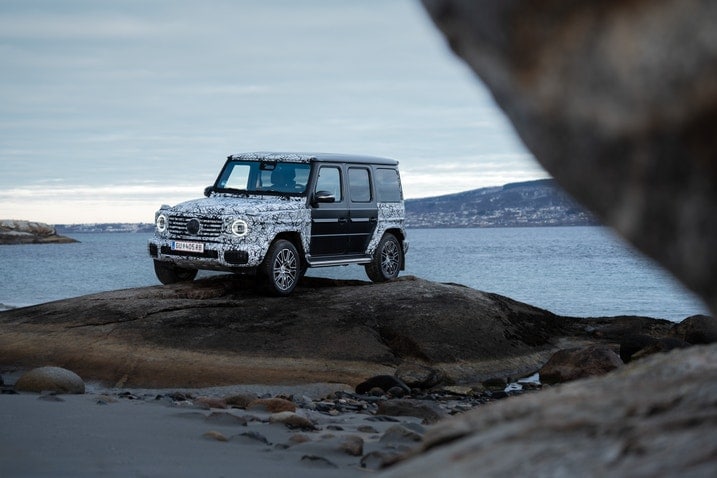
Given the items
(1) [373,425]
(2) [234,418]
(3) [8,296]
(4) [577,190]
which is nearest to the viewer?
(4) [577,190]

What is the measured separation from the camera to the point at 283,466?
5023mm

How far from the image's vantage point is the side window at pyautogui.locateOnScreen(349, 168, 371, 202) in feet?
49.1

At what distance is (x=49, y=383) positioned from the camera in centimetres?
871

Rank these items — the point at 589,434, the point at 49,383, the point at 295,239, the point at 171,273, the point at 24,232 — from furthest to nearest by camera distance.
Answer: the point at 24,232, the point at 171,273, the point at 295,239, the point at 49,383, the point at 589,434

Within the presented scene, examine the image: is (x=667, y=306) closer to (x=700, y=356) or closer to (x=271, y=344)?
(x=271, y=344)

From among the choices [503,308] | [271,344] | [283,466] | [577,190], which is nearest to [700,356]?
[577,190]

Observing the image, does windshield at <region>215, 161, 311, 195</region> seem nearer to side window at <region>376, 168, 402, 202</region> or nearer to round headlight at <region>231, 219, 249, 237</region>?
round headlight at <region>231, 219, 249, 237</region>

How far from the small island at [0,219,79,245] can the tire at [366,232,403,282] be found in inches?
5398

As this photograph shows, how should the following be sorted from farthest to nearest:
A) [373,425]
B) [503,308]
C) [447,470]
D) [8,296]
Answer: [8,296]
[503,308]
[373,425]
[447,470]

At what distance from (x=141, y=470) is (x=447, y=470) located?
3.07 m

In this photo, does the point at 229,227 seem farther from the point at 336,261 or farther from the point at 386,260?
the point at 386,260

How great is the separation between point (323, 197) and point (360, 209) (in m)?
1.39

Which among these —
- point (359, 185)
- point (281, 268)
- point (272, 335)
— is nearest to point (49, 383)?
point (272, 335)

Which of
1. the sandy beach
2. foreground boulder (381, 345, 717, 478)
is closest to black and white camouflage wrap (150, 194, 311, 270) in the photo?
the sandy beach
